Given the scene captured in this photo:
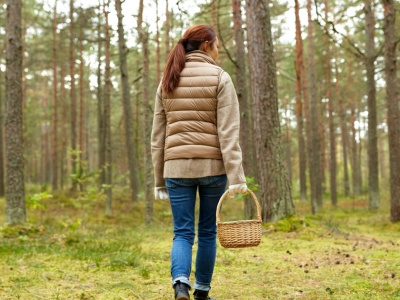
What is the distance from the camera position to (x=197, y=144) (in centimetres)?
354

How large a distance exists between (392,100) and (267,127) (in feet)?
13.0

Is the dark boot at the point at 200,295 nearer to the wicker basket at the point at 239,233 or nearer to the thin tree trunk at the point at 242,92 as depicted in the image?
the wicker basket at the point at 239,233

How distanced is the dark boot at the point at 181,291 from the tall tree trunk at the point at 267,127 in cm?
558

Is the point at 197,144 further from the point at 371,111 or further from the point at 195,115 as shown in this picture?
the point at 371,111

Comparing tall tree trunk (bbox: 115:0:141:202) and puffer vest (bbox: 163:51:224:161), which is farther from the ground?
tall tree trunk (bbox: 115:0:141:202)

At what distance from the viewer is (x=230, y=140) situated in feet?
11.4

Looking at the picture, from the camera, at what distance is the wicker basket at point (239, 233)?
3.60 meters

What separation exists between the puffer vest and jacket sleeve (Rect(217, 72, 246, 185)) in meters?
0.06

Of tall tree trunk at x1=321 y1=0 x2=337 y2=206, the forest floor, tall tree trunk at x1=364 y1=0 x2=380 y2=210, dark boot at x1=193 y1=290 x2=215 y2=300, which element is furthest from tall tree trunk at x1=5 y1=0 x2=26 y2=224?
tall tree trunk at x1=321 y1=0 x2=337 y2=206

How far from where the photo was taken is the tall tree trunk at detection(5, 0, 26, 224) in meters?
9.45

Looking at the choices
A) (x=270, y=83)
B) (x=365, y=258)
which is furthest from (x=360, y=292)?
(x=270, y=83)

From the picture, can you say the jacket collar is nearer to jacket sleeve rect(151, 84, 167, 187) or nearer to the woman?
the woman

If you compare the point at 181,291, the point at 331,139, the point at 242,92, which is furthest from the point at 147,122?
the point at 331,139

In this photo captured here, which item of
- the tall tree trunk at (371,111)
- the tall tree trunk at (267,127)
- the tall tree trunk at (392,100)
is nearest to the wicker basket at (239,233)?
the tall tree trunk at (267,127)
